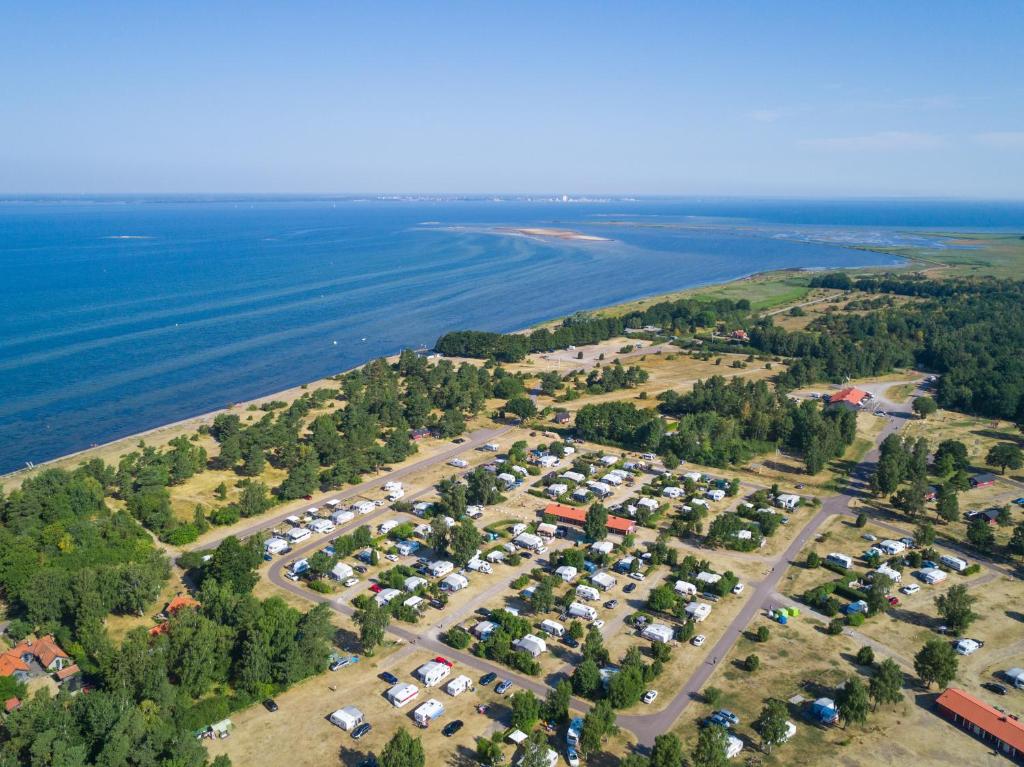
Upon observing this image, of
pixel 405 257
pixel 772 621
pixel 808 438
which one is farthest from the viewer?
pixel 405 257

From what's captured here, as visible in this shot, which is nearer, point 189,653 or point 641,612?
point 189,653

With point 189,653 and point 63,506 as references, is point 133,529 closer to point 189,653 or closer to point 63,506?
point 63,506

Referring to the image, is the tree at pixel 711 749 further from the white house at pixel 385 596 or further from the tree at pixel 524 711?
the white house at pixel 385 596

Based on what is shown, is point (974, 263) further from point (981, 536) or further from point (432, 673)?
point (432, 673)

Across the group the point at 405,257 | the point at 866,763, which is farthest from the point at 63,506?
the point at 405,257

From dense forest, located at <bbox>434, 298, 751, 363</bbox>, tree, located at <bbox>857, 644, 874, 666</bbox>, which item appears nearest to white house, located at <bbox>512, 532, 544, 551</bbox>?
tree, located at <bbox>857, 644, 874, 666</bbox>

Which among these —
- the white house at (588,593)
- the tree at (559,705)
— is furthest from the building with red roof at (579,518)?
the tree at (559,705)

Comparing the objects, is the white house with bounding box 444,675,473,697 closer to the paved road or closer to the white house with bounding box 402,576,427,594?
the white house with bounding box 402,576,427,594
